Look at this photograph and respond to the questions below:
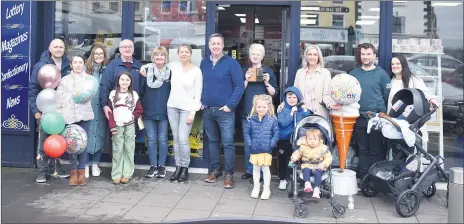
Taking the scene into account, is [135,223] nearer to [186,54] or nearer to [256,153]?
[256,153]

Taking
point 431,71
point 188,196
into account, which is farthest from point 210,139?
point 431,71

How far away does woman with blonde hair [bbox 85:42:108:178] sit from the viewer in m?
6.84

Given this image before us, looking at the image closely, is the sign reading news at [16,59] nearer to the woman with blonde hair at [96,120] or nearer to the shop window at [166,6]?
the woman with blonde hair at [96,120]

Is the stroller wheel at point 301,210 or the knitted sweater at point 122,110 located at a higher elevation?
the knitted sweater at point 122,110

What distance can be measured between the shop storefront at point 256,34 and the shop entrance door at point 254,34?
2 cm

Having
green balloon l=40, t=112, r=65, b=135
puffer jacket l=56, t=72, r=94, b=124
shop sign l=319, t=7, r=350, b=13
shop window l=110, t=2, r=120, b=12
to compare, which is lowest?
green balloon l=40, t=112, r=65, b=135

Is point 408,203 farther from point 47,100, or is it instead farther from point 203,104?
point 47,100

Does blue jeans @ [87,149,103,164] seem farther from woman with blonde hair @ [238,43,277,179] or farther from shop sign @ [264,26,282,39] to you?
shop sign @ [264,26,282,39]

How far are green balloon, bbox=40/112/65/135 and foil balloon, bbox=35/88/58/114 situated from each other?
0.29 ft

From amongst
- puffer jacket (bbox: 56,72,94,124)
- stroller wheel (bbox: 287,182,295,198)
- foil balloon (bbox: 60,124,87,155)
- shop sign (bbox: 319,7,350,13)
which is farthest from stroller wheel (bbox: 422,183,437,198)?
puffer jacket (bbox: 56,72,94,124)

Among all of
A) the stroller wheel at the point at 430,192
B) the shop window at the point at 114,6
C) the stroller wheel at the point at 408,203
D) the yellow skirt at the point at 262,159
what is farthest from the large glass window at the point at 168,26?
the stroller wheel at the point at 430,192

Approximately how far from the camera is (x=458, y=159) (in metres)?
6.97

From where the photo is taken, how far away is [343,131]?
6020mm

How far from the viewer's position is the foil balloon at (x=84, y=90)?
6219 millimetres
